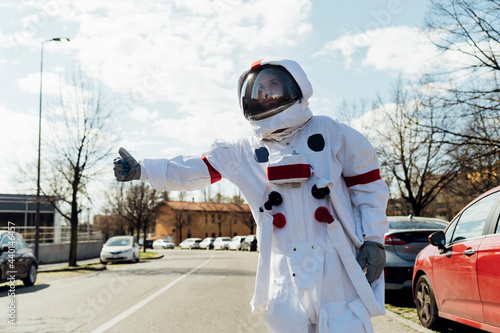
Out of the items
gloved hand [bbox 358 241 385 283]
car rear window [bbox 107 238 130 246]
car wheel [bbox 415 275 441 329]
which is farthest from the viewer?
car rear window [bbox 107 238 130 246]

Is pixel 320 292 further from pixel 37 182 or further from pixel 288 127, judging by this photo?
pixel 37 182

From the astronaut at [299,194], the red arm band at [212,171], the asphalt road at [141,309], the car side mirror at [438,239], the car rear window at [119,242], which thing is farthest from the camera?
the car rear window at [119,242]

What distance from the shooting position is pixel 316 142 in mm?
2840

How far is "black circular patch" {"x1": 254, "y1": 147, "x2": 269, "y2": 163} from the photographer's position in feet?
9.53

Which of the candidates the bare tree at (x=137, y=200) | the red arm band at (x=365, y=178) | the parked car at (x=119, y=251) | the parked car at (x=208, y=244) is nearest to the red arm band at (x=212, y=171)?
the red arm band at (x=365, y=178)

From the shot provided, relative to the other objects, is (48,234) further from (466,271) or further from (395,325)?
(466,271)

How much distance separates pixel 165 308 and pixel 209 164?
21.9 ft

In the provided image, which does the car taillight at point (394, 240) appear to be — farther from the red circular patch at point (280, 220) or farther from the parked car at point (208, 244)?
the parked car at point (208, 244)

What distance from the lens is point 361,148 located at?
2.91 metres

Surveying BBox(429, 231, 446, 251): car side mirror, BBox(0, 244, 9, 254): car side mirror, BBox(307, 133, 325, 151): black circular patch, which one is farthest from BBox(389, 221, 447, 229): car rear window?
BBox(0, 244, 9, 254): car side mirror

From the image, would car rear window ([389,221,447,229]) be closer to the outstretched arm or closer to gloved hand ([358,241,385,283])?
gloved hand ([358,241,385,283])

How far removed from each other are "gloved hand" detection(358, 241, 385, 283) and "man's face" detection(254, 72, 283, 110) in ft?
3.31

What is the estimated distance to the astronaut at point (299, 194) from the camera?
2.58m

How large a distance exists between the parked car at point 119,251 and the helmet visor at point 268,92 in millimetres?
24926
